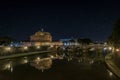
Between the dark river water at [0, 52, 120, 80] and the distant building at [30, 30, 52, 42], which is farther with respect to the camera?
the distant building at [30, 30, 52, 42]

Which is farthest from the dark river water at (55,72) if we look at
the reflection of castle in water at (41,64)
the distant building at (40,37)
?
the distant building at (40,37)

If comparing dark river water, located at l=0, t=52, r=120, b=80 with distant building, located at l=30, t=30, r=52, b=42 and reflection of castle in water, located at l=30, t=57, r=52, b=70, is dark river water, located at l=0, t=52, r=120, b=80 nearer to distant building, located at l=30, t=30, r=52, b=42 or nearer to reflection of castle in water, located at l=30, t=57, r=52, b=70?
reflection of castle in water, located at l=30, t=57, r=52, b=70

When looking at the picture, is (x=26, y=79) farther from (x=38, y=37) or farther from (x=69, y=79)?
(x=38, y=37)

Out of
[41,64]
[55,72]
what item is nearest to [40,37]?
[41,64]

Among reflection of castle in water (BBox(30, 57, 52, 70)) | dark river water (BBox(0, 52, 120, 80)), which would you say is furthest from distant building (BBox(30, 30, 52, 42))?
dark river water (BBox(0, 52, 120, 80))

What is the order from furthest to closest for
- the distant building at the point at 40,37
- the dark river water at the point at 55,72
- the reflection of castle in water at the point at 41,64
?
the distant building at the point at 40,37 → the reflection of castle in water at the point at 41,64 → the dark river water at the point at 55,72

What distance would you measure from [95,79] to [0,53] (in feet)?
120

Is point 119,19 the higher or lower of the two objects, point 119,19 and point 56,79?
the higher

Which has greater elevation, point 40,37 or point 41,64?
point 40,37

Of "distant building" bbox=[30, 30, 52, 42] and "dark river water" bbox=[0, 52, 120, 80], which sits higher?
"distant building" bbox=[30, 30, 52, 42]

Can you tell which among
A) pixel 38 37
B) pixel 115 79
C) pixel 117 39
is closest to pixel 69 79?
pixel 115 79

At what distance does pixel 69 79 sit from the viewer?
749 inches

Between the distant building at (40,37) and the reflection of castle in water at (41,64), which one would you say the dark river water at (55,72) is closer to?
the reflection of castle in water at (41,64)

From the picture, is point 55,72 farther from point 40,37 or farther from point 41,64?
point 40,37
